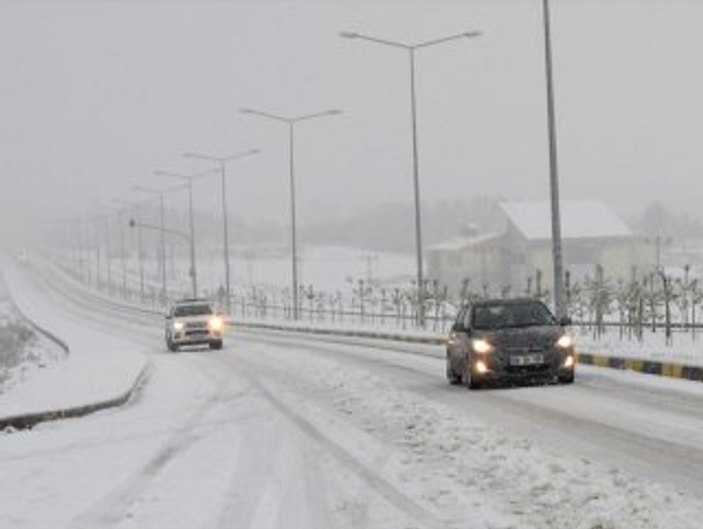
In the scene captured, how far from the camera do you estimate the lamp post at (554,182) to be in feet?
105

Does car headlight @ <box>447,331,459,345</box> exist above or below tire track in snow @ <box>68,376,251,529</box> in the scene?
above

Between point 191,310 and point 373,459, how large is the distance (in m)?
35.5

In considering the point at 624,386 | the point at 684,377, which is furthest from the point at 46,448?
the point at 684,377

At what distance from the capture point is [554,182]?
107 feet

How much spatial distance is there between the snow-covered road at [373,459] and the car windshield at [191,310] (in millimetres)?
23657

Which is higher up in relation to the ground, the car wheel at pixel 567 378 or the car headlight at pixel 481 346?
the car headlight at pixel 481 346

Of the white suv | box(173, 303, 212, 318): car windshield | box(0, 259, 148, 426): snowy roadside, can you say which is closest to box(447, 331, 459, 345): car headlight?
box(0, 259, 148, 426): snowy roadside

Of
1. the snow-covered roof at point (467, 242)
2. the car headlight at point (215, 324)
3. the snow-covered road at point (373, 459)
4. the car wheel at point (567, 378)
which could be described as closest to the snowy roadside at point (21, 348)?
the car headlight at point (215, 324)

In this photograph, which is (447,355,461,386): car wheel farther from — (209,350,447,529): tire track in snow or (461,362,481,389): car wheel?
(209,350,447,529): tire track in snow

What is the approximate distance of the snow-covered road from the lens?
9.80m

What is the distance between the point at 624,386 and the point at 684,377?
2187 millimetres

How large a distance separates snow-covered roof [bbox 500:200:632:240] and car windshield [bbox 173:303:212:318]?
6940 cm

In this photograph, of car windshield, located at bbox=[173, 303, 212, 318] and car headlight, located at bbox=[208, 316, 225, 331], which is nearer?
car headlight, located at bbox=[208, 316, 225, 331]

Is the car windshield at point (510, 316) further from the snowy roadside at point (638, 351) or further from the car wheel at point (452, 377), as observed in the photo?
the snowy roadside at point (638, 351)
